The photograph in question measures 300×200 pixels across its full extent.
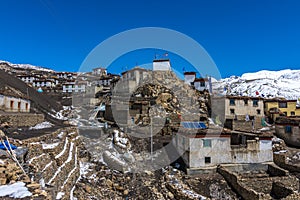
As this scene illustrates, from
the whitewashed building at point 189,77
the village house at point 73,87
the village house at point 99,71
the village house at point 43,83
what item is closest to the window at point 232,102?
the whitewashed building at point 189,77

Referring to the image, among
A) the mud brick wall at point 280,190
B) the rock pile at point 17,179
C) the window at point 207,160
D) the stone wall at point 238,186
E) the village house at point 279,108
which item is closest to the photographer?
the rock pile at point 17,179

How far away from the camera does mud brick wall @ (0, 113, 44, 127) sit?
779 inches

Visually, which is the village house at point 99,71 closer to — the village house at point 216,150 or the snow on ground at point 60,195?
the village house at point 216,150

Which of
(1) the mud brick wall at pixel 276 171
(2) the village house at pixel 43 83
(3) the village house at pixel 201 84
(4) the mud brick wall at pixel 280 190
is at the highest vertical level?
(2) the village house at pixel 43 83

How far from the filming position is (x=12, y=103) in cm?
2467

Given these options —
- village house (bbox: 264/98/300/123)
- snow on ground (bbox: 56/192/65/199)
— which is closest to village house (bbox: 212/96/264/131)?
village house (bbox: 264/98/300/123)

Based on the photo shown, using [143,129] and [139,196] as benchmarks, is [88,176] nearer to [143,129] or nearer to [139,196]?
[139,196]

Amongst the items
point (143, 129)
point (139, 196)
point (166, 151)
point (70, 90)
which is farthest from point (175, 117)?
point (70, 90)

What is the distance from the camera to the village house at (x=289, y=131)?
27047mm

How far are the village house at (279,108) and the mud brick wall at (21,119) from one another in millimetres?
34473

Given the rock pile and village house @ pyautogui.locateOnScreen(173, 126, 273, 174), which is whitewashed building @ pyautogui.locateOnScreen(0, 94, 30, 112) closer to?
the rock pile

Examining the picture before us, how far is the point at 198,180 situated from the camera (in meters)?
18.1

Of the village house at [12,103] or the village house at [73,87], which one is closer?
the village house at [12,103]

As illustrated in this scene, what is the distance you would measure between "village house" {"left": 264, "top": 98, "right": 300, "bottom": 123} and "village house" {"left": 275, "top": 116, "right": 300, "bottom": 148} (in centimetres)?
792
